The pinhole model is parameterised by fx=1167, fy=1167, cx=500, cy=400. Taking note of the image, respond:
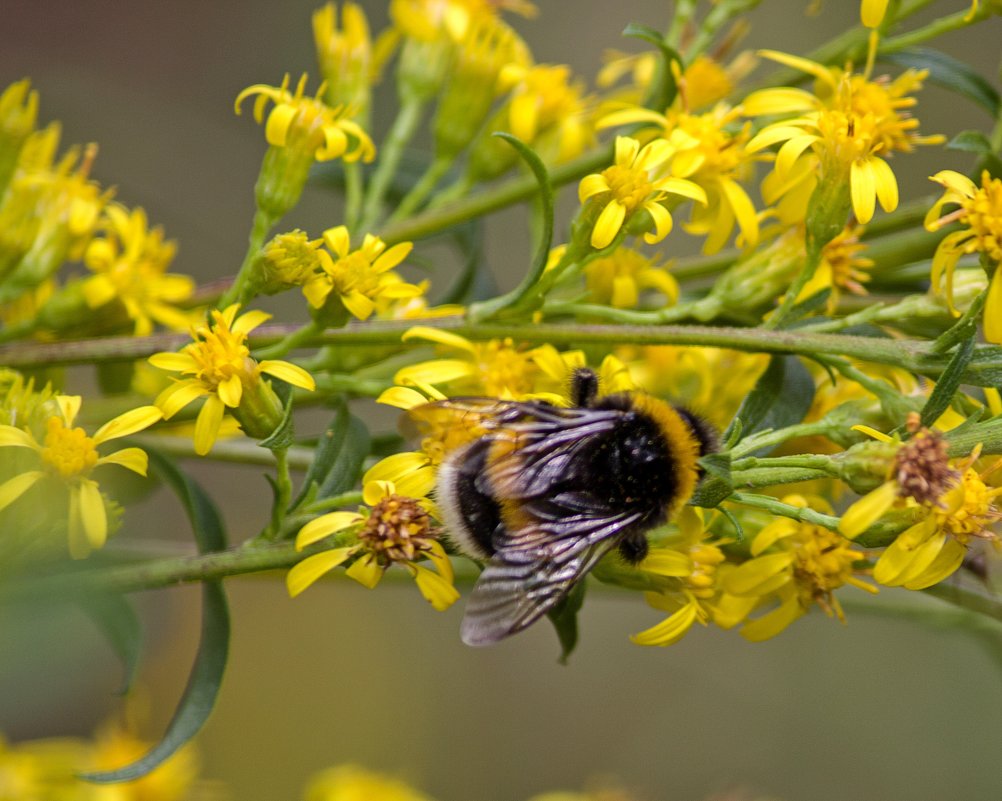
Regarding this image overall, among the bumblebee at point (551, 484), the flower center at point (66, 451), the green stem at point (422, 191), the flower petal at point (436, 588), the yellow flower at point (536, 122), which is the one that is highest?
the yellow flower at point (536, 122)

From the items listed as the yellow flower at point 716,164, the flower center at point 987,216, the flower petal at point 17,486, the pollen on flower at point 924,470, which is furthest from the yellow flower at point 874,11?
Answer: the flower petal at point 17,486

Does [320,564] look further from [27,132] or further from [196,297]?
[27,132]

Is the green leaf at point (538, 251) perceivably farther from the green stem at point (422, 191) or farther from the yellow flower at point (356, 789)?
the yellow flower at point (356, 789)

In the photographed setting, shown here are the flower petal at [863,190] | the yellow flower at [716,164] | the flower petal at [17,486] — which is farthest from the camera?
the yellow flower at [716,164]

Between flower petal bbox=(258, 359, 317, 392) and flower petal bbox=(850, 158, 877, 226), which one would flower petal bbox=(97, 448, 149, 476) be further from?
flower petal bbox=(850, 158, 877, 226)

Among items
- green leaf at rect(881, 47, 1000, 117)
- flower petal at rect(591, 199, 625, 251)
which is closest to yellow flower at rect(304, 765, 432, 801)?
flower petal at rect(591, 199, 625, 251)

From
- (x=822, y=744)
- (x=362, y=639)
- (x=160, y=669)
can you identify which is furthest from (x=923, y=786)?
(x=160, y=669)
